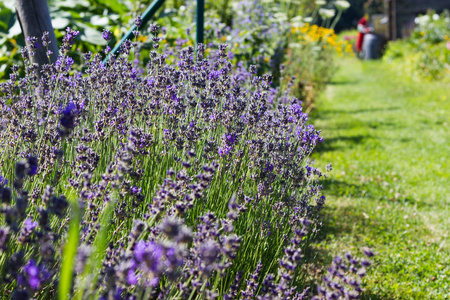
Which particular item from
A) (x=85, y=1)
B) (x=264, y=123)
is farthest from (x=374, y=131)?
(x=264, y=123)

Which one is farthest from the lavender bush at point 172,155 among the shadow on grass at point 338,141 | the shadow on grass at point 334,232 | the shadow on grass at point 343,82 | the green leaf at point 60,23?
the shadow on grass at point 343,82

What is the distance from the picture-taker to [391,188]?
525 cm

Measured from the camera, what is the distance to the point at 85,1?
255 inches

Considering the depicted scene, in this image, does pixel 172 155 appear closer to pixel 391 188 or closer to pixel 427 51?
pixel 391 188

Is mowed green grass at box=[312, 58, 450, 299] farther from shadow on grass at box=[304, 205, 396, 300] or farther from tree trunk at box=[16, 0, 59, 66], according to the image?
tree trunk at box=[16, 0, 59, 66]

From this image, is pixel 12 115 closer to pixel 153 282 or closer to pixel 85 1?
pixel 153 282

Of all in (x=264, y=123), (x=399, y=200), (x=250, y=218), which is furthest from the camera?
(x=399, y=200)

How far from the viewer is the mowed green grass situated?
138 inches

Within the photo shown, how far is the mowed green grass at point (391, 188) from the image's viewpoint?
3498mm

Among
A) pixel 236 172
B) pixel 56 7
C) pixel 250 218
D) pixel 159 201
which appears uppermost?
pixel 56 7

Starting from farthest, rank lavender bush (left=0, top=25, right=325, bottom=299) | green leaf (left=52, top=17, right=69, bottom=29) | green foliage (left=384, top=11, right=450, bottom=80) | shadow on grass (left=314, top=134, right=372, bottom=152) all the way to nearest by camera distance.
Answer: green foliage (left=384, top=11, right=450, bottom=80) → shadow on grass (left=314, top=134, right=372, bottom=152) → green leaf (left=52, top=17, right=69, bottom=29) → lavender bush (left=0, top=25, right=325, bottom=299)

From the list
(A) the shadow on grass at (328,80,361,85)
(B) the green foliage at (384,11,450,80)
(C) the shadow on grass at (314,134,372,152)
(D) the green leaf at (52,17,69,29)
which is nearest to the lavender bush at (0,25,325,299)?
(D) the green leaf at (52,17,69,29)

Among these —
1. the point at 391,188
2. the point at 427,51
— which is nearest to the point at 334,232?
the point at 391,188

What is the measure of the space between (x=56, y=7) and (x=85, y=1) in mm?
943
